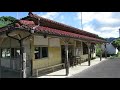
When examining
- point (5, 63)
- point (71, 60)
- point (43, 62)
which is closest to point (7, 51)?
point (5, 63)

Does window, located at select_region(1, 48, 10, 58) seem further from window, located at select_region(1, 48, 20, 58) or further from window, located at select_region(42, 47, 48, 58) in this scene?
window, located at select_region(42, 47, 48, 58)

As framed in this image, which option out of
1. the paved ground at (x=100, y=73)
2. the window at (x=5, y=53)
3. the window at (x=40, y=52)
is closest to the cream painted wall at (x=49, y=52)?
the window at (x=40, y=52)

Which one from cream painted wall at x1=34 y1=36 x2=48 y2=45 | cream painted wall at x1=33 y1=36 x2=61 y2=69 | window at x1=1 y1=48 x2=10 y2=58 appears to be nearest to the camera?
cream painted wall at x1=34 y1=36 x2=48 y2=45

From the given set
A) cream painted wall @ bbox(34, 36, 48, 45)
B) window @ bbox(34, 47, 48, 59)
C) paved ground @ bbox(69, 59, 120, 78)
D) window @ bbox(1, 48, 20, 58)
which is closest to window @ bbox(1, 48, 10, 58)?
window @ bbox(1, 48, 20, 58)

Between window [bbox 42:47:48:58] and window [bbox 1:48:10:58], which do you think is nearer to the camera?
window [bbox 42:47:48:58]

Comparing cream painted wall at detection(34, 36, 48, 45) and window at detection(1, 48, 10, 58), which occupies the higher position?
cream painted wall at detection(34, 36, 48, 45)

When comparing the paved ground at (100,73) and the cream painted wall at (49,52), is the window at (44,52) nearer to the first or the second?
the cream painted wall at (49,52)

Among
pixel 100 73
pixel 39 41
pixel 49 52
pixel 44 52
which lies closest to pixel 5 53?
pixel 44 52

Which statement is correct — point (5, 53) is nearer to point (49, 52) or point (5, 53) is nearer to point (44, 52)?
point (44, 52)
